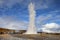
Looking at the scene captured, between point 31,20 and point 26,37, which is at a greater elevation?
point 31,20

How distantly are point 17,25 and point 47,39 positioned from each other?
0.66 m

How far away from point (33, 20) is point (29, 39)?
0.39m

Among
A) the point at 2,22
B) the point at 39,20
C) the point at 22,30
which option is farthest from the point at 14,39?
the point at 39,20

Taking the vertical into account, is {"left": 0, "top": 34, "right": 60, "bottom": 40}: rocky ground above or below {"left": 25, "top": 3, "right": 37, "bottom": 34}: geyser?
below

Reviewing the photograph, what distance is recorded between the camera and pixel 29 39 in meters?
2.65

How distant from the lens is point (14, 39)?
2.66m

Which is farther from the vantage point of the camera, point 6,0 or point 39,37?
point 6,0

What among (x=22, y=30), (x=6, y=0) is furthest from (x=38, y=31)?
(x=6, y=0)

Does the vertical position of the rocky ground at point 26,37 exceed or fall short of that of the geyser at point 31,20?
it falls short

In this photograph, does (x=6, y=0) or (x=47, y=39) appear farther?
(x=6, y=0)

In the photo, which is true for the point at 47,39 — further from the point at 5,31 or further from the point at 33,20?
the point at 5,31

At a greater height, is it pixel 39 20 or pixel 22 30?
→ pixel 39 20

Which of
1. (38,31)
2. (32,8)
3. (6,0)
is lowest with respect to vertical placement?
(38,31)

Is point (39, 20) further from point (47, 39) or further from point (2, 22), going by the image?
point (2, 22)
